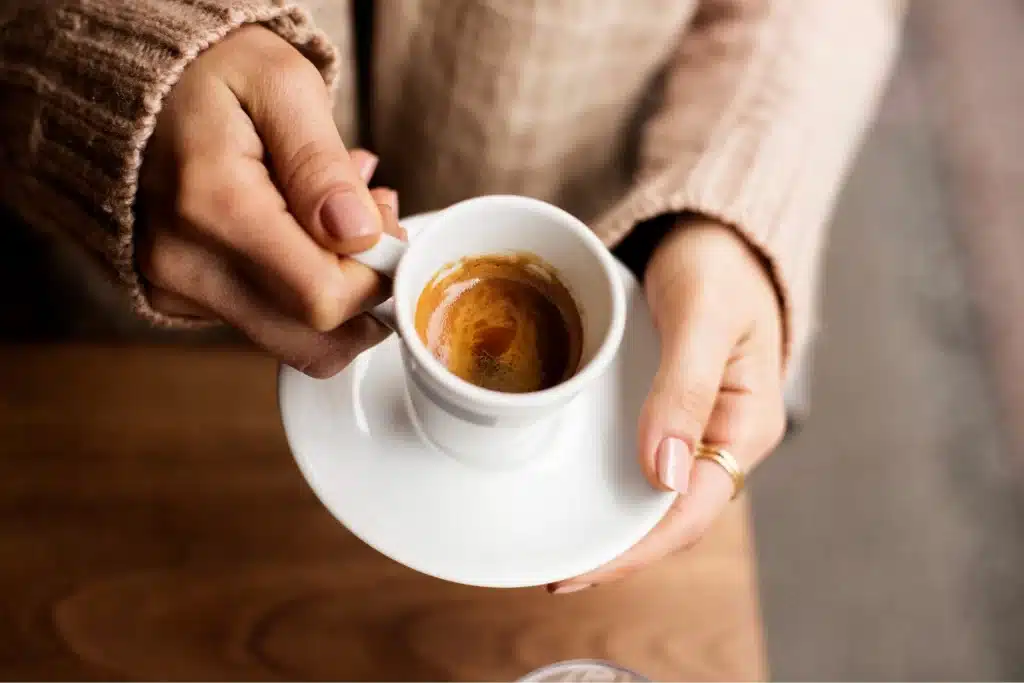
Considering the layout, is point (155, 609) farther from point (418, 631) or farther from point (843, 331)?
Answer: point (843, 331)

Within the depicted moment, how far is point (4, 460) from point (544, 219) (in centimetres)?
46

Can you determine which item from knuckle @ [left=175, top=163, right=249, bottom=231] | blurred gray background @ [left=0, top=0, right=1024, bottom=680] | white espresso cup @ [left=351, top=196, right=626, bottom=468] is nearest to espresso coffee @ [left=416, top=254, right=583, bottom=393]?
white espresso cup @ [left=351, top=196, right=626, bottom=468]

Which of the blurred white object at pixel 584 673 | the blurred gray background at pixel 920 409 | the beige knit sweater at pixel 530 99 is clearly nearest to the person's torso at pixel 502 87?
the beige knit sweater at pixel 530 99

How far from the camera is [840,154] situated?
0.67 meters

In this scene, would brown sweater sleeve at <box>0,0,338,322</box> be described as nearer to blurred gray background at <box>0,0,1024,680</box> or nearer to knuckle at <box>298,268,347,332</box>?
knuckle at <box>298,268,347,332</box>

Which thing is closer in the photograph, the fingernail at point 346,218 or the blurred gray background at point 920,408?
the fingernail at point 346,218

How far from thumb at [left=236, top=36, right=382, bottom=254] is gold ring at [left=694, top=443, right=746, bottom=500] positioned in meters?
0.27

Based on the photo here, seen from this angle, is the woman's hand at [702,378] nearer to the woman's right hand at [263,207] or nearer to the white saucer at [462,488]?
the white saucer at [462,488]

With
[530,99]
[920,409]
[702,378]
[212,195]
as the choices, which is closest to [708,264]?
[702,378]

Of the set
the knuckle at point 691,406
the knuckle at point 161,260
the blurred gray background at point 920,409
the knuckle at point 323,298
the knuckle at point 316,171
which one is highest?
the knuckle at point 316,171

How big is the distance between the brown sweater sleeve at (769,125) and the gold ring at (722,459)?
113 mm

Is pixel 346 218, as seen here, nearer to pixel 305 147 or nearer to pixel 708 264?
pixel 305 147

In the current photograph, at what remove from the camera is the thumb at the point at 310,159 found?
0.38m

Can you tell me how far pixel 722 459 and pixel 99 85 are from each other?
437 millimetres
